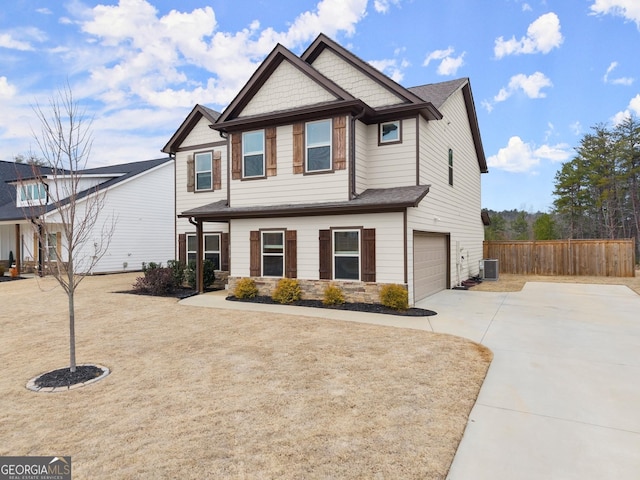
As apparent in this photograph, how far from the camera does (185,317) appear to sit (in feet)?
29.0

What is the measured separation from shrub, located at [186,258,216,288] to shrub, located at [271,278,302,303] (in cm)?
390

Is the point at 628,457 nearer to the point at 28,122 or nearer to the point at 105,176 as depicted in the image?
the point at 28,122

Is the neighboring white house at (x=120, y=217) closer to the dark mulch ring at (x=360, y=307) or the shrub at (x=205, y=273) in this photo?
the shrub at (x=205, y=273)

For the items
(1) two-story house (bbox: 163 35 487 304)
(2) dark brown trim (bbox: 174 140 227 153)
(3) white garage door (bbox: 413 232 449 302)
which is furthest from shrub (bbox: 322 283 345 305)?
(2) dark brown trim (bbox: 174 140 227 153)

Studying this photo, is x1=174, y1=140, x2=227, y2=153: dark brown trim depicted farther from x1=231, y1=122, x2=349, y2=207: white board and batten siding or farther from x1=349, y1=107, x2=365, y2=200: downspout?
x1=349, y1=107, x2=365, y2=200: downspout

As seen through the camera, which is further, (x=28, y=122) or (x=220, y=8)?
(x=220, y=8)

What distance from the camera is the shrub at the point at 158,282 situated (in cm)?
1257

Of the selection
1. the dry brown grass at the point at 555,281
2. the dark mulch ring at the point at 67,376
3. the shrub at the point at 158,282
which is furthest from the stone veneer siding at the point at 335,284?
the dark mulch ring at the point at 67,376

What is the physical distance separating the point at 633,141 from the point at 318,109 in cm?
3054

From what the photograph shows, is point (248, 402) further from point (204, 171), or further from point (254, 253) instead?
point (204, 171)

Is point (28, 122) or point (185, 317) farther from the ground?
point (28, 122)

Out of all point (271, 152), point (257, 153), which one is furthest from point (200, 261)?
point (271, 152)

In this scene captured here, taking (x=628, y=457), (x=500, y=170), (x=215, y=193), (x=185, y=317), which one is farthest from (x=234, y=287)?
(x=500, y=170)

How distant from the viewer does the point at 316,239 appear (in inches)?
420
